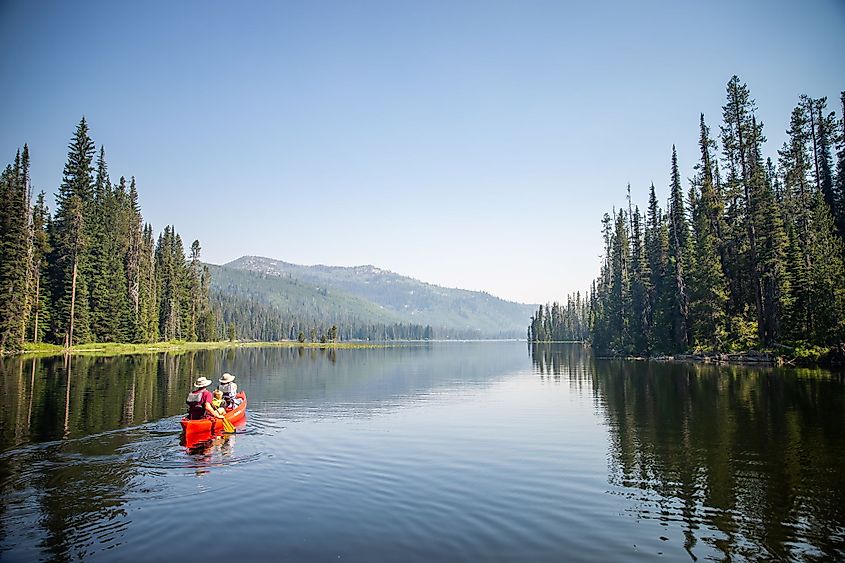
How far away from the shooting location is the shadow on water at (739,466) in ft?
41.8

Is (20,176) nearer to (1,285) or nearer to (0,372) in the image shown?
(1,285)

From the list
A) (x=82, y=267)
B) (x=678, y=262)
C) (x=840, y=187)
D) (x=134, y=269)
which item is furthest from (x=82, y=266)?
(x=840, y=187)

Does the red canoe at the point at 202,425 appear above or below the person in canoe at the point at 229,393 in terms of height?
below

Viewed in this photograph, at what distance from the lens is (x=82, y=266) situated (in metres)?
94.4

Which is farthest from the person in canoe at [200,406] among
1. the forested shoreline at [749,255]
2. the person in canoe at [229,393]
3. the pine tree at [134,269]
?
the pine tree at [134,269]

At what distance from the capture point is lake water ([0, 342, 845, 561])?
12.3 meters

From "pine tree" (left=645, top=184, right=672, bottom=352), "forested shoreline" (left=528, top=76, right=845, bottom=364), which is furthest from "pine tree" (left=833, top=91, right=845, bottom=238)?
"pine tree" (left=645, top=184, right=672, bottom=352)

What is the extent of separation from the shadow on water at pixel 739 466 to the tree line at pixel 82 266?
74.7m

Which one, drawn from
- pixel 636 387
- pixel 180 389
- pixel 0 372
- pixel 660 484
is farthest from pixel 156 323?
pixel 660 484

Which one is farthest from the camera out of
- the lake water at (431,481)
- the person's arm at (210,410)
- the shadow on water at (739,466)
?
the person's arm at (210,410)

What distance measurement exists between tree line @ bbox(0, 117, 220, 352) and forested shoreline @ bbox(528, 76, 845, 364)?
8549 cm

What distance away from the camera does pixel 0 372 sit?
162 ft

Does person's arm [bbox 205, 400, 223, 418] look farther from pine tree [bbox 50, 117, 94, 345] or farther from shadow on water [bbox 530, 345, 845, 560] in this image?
pine tree [bbox 50, 117, 94, 345]

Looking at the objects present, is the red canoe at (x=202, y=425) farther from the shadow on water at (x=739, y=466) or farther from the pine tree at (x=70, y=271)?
the pine tree at (x=70, y=271)
